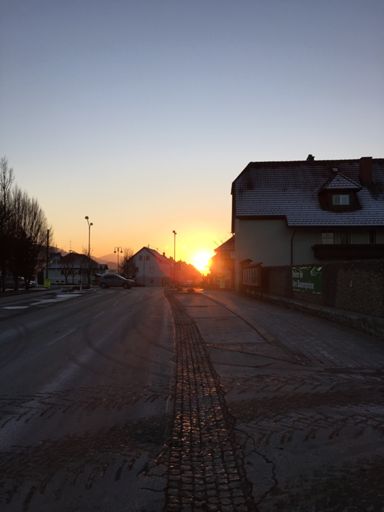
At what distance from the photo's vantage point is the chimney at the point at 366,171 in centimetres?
4569

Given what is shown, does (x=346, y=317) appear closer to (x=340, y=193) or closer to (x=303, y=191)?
(x=340, y=193)

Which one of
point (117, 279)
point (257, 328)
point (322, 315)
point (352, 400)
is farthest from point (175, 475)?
point (117, 279)

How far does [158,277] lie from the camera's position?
389 feet

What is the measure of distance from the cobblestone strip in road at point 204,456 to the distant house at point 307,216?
3592 centimetres

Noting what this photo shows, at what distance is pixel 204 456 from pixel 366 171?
44149 mm

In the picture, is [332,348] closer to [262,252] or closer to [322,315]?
[322,315]

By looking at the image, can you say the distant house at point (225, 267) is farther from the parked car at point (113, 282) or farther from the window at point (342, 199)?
the window at point (342, 199)

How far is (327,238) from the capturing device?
44.4 meters

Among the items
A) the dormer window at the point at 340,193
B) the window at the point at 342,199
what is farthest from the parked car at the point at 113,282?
the window at the point at 342,199

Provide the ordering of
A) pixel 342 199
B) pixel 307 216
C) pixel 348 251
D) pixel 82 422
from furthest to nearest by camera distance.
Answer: pixel 342 199
pixel 307 216
pixel 348 251
pixel 82 422

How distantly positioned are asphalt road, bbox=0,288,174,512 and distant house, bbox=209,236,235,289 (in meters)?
37.6

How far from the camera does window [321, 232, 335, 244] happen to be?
1742 inches

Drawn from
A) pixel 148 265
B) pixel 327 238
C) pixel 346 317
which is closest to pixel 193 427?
pixel 346 317

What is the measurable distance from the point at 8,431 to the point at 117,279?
58092mm
